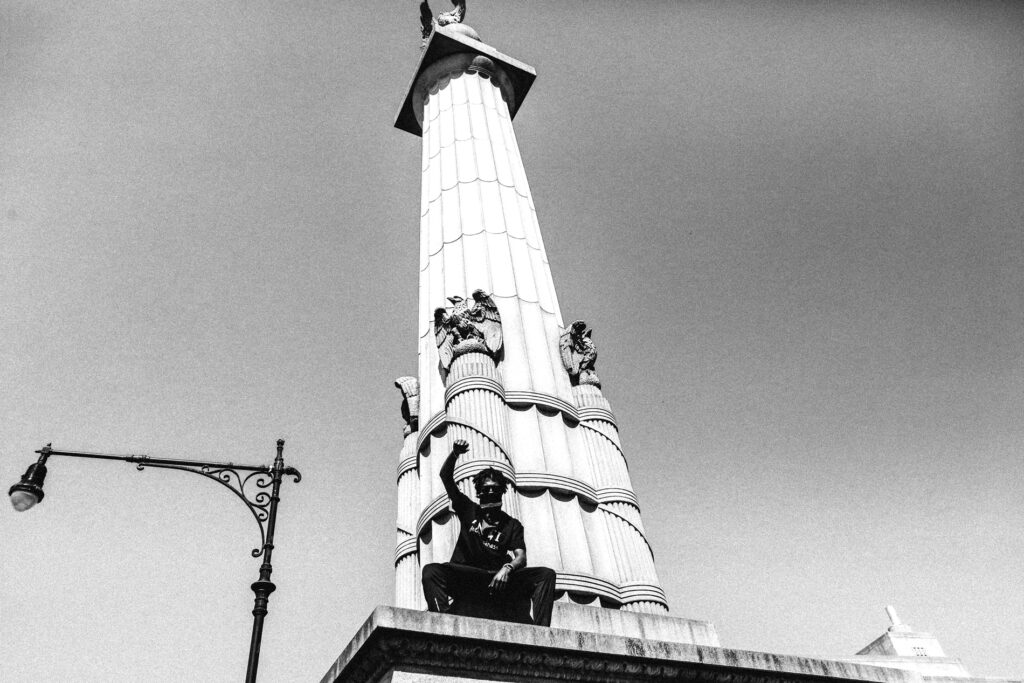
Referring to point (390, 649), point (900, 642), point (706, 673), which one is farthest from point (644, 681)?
point (900, 642)

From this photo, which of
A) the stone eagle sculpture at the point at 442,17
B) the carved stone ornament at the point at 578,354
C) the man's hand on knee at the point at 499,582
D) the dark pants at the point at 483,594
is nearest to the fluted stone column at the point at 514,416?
the carved stone ornament at the point at 578,354

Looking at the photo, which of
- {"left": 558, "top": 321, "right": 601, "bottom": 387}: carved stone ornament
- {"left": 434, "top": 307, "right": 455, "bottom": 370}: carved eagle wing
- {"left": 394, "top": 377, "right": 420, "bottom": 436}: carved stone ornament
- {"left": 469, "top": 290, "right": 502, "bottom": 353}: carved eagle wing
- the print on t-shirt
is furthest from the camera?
{"left": 394, "top": 377, "right": 420, "bottom": 436}: carved stone ornament

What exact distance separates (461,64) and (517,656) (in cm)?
1979

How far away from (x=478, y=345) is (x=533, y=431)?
5.25ft

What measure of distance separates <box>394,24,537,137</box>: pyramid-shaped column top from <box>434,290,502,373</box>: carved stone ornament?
11453mm

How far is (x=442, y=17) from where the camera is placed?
85.6 feet

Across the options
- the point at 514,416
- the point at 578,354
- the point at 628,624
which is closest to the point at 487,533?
the point at 628,624

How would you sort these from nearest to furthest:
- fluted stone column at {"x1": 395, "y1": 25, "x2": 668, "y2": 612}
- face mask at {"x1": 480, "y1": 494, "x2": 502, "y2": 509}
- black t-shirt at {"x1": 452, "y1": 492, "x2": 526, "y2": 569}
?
black t-shirt at {"x1": 452, "y1": 492, "x2": 526, "y2": 569} < face mask at {"x1": 480, "y1": 494, "x2": 502, "y2": 509} < fluted stone column at {"x1": 395, "y1": 25, "x2": 668, "y2": 612}

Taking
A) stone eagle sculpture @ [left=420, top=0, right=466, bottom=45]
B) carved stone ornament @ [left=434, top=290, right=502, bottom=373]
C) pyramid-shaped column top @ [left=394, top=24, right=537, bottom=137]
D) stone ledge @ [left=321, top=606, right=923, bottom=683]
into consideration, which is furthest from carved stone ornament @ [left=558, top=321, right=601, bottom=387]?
stone eagle sculpture @ [left=420, top=0, right=466, bottom=45]

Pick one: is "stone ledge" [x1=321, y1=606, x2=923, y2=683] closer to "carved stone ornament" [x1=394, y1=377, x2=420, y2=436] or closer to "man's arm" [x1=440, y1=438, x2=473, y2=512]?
"man's arm" [x1=440, y1=438, x2=473, y2=512]

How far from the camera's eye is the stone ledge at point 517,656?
6625mm

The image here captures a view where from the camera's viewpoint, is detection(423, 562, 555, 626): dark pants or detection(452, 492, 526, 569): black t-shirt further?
detection(452, 492, 526, 569): black t-shirt

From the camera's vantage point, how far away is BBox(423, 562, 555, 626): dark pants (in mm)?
7871

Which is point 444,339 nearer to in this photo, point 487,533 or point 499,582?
point 487,533
